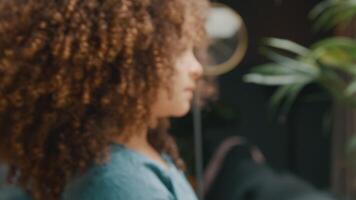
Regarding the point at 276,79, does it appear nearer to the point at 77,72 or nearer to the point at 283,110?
the point at 283,110

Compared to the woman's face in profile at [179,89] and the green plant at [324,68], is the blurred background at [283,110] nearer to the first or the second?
the green plant at [324,68]

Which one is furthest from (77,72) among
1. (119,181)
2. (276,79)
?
(276,79)

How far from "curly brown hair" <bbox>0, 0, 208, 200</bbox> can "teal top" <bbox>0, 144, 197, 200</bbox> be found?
3 centimetres

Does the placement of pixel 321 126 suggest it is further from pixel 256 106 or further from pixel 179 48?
pixel 179 48

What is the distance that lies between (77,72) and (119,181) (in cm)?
20

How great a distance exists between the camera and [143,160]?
39.4 inches

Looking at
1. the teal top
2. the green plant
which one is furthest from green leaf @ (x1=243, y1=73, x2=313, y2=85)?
the teal top

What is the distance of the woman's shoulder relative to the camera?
36.6 inches

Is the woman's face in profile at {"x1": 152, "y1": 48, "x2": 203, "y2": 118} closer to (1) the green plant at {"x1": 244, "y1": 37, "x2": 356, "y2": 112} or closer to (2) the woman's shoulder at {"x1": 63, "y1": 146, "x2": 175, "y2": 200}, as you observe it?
(2) the woman's shoulder at {"x1": 63, "y1": 146, "x2": 175, "y2": 200}

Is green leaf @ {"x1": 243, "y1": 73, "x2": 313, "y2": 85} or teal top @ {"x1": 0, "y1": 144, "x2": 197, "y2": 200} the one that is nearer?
teal top @ {"x1": 0, "y1": 144, "x2": 197, "y2": 200}

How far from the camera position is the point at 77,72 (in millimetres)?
941

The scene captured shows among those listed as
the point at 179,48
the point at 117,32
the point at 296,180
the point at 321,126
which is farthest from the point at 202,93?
the point at 321,126

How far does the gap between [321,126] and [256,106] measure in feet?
1.00

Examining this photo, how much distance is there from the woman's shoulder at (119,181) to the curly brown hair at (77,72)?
0.08ft
